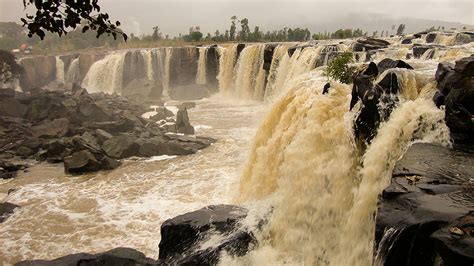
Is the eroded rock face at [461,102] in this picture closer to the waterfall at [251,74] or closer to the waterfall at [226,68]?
the waterfall at [251,74]

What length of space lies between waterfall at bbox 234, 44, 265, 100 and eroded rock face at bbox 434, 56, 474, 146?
22.5 m

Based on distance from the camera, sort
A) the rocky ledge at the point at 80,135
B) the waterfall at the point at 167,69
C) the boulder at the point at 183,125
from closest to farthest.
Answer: the rocky ledge at the point at 80,135 < the boulder at the point at 183,125 < the waterfall at the point at 167,69

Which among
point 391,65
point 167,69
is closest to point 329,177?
point 391,65

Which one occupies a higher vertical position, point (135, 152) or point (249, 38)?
point (249, 38)

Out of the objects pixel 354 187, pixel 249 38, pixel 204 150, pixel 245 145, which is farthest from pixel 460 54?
pixel 249 38

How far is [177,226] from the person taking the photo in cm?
760

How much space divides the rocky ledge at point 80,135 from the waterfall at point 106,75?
571 inches

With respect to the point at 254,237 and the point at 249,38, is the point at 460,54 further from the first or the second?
the point at 249,38

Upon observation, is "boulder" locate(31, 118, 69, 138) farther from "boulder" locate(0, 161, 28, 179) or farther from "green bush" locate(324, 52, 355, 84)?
"green bush" locate(324, 52, 355, 84)

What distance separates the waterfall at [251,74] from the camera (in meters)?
29.9

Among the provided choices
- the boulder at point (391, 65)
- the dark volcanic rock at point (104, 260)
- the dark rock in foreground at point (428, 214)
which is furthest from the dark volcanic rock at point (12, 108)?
the dark rock in foreground at point (428, 214)

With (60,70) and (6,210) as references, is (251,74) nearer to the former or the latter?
(6,210)

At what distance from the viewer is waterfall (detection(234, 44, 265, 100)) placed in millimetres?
29859

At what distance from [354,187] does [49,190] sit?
10.3m
